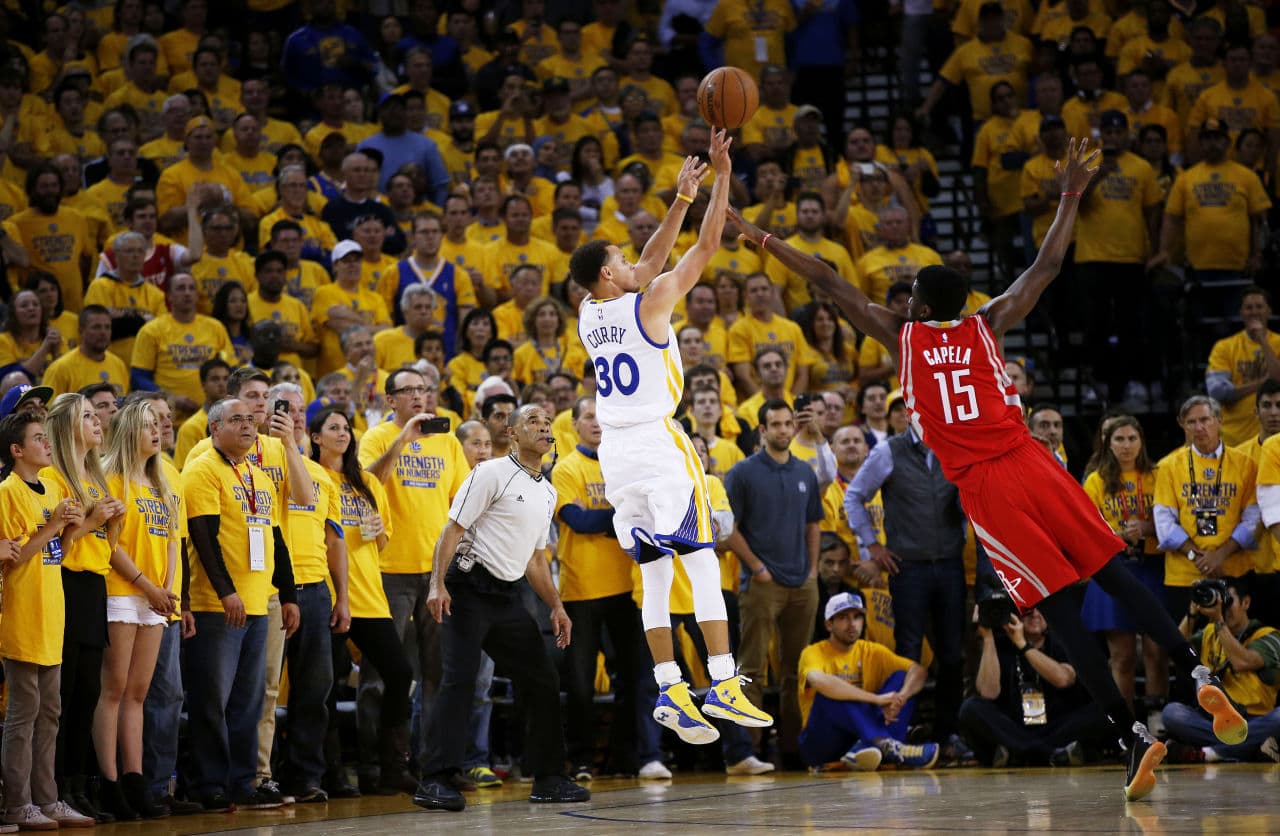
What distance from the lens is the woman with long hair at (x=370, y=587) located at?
33.4 ft

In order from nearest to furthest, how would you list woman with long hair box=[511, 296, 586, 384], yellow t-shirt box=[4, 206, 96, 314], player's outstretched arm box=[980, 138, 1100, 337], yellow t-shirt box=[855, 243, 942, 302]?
player's outstretched arm box=[980, 138, 1100, 337], woman with long hair box=[511, 296, 586, 384], yellow t-shirt box=[4, 206, 96, 314], yellow t-shirt box=[855, 243, 942, 302]

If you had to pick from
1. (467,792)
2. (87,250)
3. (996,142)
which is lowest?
(467,792)

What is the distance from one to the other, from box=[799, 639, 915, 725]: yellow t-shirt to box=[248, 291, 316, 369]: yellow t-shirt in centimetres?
500

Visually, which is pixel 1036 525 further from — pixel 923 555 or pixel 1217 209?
pixel 1217 209

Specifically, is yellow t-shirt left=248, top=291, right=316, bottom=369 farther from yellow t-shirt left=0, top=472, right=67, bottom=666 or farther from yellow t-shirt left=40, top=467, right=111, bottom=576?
yellow t-shirt left=0, top=472, right=67, bottom=666

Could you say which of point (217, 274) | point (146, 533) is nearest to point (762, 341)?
point (217, 274)

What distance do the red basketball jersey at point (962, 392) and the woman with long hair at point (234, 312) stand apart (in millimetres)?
6504

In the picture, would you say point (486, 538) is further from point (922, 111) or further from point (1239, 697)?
point (922, 111)

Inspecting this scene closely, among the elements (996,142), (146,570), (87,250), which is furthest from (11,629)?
(996,142)

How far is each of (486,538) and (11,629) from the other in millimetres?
2618

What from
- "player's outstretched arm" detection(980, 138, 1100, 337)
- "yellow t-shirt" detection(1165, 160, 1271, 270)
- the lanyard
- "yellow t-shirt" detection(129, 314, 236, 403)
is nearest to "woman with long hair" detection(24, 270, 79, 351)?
"yellow t-shirt" detection(129, 314, 236, 403)

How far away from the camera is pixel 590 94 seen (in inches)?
705

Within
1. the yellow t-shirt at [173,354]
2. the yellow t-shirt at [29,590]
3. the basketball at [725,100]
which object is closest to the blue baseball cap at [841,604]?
the basketball at [725,100]

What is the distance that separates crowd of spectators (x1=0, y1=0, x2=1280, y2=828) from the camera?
372 inches
